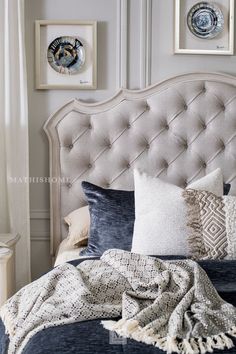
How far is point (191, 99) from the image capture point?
10.0ft

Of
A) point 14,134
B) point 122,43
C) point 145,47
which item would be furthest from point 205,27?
point 14,134

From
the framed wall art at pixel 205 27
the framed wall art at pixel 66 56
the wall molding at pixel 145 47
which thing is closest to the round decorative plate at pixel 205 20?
the framed wall art at pixel 205 27

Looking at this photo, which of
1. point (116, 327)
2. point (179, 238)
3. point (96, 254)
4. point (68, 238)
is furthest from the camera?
point (68, 238)

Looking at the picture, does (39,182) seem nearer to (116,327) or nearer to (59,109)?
(59,109)

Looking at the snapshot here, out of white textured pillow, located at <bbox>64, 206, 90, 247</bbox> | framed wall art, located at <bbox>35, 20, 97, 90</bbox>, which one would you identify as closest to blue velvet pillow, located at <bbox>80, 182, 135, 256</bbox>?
white textured pillow, located at <bbox>64, 206, 90, 247</bbox>

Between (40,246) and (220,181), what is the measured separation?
110 cm

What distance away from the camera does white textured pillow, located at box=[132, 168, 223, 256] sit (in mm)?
2441

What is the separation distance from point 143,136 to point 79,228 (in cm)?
62

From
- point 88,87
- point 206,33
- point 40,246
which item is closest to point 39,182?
point 40,246

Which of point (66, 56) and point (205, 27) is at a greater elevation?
point (205, 27)

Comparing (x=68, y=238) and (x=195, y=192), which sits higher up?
(x=195, y=192)

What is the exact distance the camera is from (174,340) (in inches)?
59.3

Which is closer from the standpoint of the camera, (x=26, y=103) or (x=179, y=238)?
(x=179, y=238)

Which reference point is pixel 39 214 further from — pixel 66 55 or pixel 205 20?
pixel 205 20
